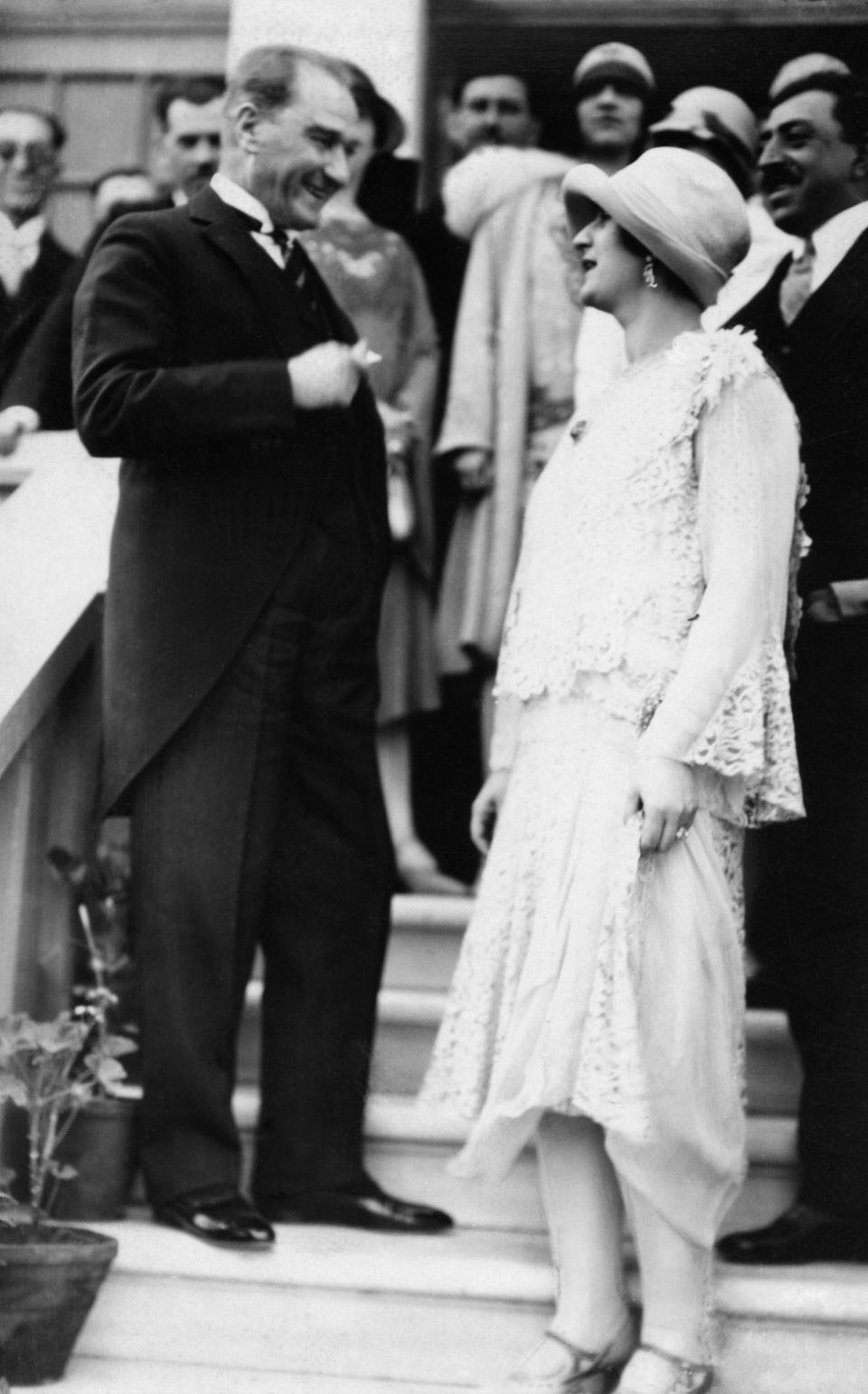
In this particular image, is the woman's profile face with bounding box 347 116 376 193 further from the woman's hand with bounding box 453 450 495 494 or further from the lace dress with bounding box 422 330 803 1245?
the lace dress with bounding box 422 330 803 1245

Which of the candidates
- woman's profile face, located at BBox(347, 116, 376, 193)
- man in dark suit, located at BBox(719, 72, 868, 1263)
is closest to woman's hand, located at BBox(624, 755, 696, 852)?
man in dark suit, located at BBox(719, 72, 868, 1263)

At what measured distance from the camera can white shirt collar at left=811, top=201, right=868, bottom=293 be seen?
11.1 ft

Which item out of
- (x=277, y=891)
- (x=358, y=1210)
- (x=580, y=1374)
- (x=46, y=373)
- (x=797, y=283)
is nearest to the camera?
(x=580, y=1374)

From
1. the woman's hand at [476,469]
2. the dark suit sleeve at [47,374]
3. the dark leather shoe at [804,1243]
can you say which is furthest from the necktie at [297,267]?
the dark leather shoe at [804,1243]

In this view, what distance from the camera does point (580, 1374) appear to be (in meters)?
2.71

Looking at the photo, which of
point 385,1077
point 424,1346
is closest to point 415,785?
point 385,1077

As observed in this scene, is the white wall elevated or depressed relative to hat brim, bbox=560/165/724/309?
elevated

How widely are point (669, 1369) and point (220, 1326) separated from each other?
682mm

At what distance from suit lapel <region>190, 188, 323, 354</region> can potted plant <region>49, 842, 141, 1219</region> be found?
0.97m

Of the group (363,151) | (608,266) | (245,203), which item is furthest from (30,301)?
(608,266)

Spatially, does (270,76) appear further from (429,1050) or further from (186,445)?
(429,1050)

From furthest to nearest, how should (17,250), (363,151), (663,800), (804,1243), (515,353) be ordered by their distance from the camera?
(363,151)
(515,353)
(17,250)
(804,1243)
(663,800)

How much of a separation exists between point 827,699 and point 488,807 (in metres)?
0.62

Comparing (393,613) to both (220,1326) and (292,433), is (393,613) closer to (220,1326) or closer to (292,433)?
(292,433)
